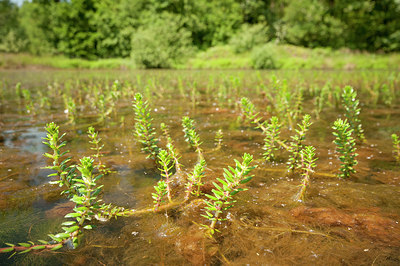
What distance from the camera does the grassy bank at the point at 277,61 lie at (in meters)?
26.0

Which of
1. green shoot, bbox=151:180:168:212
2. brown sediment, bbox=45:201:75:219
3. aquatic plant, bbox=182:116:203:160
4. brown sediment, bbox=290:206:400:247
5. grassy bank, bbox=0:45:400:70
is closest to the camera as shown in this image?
brown sediment, bbox=290:206:400:247

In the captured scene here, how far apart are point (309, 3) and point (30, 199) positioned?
151 ft

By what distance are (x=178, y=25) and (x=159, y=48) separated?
13509 mm

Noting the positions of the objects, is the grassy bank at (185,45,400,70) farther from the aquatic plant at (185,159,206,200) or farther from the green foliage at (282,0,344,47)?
the aquatic plant at (185,159,206,200)

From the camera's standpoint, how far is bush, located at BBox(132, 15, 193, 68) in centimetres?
2991

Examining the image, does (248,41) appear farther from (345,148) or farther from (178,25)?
(345,148)

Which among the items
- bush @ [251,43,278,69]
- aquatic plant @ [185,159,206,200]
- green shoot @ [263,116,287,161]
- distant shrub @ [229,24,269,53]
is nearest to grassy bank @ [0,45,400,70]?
bush @ [251,43,278,69]

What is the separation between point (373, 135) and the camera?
3.49 metres

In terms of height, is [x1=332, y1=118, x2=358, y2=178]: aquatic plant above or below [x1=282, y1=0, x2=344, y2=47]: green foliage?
below

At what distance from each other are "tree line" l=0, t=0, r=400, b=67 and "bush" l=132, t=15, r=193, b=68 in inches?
8.9

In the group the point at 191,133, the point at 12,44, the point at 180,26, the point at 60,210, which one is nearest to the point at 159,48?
the point at 180,26

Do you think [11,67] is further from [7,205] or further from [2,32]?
[7,205]

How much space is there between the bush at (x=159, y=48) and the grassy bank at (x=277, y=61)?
1.77 meters

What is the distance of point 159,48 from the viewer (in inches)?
1183
